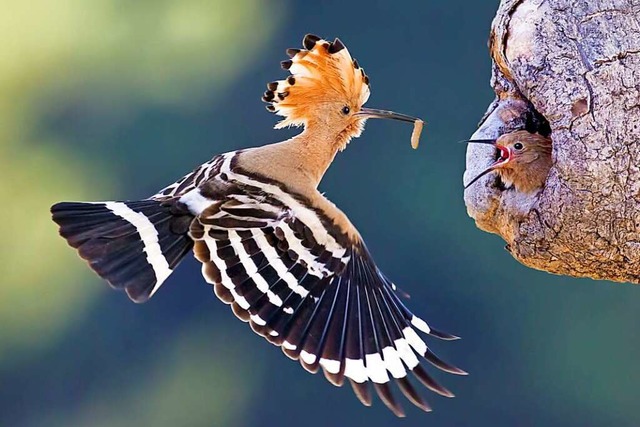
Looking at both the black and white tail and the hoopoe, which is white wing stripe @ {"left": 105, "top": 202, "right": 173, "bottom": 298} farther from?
the hoopoe

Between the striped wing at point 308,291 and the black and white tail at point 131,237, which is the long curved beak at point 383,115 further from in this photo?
the black and white tail at point 131,237

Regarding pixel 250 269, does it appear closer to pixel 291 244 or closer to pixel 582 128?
pixel 291 244

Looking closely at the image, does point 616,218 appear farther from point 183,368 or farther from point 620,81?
point 183,368

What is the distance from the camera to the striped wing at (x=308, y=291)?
1.59 m

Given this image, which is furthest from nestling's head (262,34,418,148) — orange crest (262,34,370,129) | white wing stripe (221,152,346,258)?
white wing stripe (221,152,346,258)

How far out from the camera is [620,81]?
137cm

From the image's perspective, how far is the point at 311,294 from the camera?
5.44 ft

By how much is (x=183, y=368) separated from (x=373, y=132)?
809 millimetres

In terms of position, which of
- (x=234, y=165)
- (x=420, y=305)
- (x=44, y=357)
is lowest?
(x=44, y=357)

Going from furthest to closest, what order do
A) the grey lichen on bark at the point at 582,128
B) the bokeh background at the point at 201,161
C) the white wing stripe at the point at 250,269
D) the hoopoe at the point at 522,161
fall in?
1. the bokeh background at the point at 201,161
2. the white wing stripe at the point at 250,269
3. the hoopoe at the point at 522,161
4. the grey lichen on bark at the point at 582,128

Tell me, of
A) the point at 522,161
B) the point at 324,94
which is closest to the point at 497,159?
the point at 522,161

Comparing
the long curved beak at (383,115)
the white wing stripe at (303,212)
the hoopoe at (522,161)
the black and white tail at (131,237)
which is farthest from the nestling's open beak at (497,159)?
the black and white tail at (131,237)

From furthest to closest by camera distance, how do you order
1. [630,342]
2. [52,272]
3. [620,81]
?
[52,272] < [630,342] < [620,81]

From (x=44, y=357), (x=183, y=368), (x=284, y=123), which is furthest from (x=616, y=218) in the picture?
(x=44, y=357)
